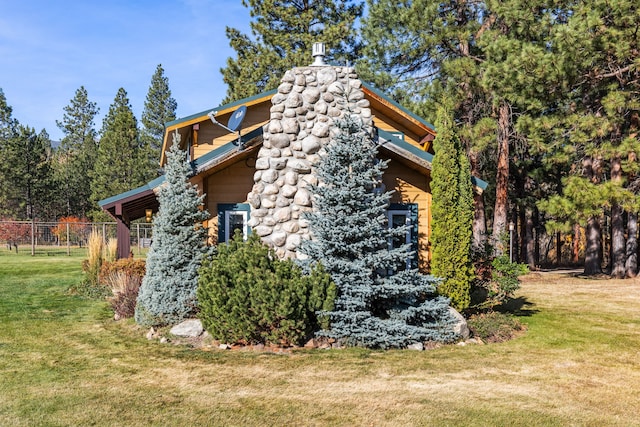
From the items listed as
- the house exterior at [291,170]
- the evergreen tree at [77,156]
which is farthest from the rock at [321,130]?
the evergreen tree at [77,156]

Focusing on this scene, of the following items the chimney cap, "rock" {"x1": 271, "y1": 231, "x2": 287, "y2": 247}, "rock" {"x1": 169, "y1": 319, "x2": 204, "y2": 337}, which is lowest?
"rock" {"x1": 169, "y1": 319, "x2": 204, "y2": 337}

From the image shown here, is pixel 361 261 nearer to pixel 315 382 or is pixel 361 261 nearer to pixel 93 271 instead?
pixel 315 382

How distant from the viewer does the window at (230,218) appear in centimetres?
1081

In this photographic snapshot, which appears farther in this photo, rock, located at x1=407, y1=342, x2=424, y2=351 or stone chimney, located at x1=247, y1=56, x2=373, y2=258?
stone chimney, located at x1=247, y1=56, x2=373, y2=258

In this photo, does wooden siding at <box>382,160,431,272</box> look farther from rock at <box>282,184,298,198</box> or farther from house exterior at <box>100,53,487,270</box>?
rock at <box>282,184,298,198</box>

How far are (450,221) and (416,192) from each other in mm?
1945

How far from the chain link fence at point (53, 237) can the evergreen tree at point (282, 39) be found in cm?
979

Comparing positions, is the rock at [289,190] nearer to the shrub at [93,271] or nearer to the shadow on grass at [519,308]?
the shadow on grass at [519,308]

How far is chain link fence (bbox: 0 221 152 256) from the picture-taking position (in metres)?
29.5

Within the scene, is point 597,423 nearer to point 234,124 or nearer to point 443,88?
point 234,124

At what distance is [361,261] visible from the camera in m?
8.13

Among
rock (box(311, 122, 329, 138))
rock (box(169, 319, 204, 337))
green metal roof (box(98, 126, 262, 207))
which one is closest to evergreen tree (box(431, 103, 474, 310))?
rock (box(311, 122, 329, 138))

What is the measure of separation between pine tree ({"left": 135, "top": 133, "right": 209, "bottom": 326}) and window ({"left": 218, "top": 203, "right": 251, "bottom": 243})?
1.23m

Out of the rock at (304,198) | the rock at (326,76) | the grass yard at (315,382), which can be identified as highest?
the rock at (326,76)
